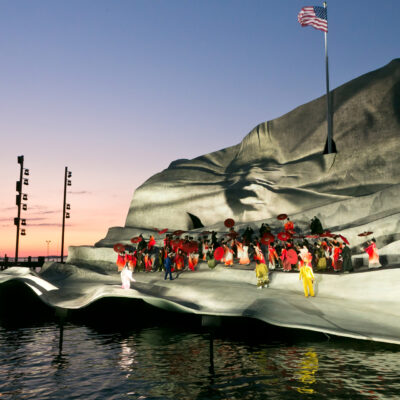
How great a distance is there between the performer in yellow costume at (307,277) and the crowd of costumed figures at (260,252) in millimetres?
146

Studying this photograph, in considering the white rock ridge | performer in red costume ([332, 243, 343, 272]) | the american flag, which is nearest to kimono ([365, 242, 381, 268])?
performer in red costume ([332, 243, 343, 272])

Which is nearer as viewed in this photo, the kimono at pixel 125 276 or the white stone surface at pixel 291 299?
the white stone surface at pixel 291 299

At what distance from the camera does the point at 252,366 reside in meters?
11.9

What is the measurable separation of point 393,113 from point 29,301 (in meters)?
25.6

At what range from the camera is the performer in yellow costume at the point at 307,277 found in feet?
55.7

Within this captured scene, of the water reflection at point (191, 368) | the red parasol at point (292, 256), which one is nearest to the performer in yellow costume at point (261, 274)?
the red parasol at point (292, 256)

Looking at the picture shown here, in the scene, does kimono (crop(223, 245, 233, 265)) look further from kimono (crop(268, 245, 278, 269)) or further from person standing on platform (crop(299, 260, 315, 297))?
person standing on platform (crop(299, 260, 315, 297))

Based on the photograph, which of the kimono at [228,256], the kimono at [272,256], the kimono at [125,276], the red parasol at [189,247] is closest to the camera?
the kimono at [125,276]

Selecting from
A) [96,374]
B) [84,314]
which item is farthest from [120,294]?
[84,314]

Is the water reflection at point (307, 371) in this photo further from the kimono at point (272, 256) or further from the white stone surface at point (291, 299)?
the kimono at point (272, 256)

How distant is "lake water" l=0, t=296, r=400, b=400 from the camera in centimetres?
987

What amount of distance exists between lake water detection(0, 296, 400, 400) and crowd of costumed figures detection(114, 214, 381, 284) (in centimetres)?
267

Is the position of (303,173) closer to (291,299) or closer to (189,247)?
(189,247)

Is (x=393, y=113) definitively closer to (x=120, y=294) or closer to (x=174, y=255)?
(x=174, y=255)
